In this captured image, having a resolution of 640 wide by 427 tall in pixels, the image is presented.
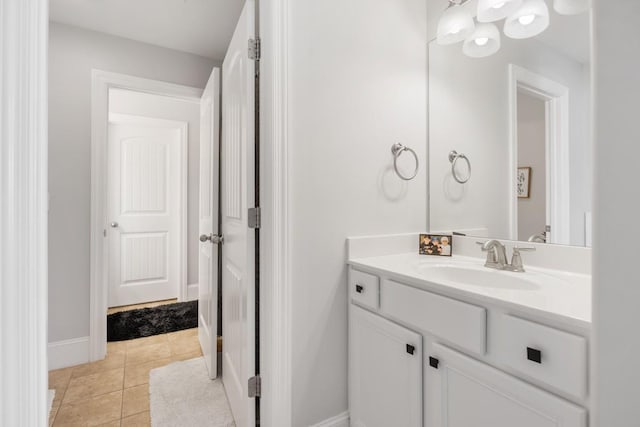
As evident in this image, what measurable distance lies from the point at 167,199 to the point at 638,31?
3.86 meters

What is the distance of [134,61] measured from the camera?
246 cm

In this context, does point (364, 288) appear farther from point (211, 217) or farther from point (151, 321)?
point (151, 321)

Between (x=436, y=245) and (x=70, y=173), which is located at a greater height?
(x=70, y=173)

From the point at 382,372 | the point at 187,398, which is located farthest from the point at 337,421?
the point at 187,398

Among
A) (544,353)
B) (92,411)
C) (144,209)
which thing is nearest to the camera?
(544,353)

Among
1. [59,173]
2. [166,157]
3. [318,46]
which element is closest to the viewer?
[318,46]

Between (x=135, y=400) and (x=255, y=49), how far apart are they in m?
2.00

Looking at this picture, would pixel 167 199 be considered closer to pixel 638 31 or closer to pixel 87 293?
pixel 87 293

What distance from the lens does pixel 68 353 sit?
7.15 feet

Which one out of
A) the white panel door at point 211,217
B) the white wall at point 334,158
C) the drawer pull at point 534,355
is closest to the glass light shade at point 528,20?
the white wall at point 334,158

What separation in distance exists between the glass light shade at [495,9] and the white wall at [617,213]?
1192mm

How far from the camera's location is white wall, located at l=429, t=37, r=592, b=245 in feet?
3.96

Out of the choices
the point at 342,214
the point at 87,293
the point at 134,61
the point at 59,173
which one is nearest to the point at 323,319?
the point at 342,214
